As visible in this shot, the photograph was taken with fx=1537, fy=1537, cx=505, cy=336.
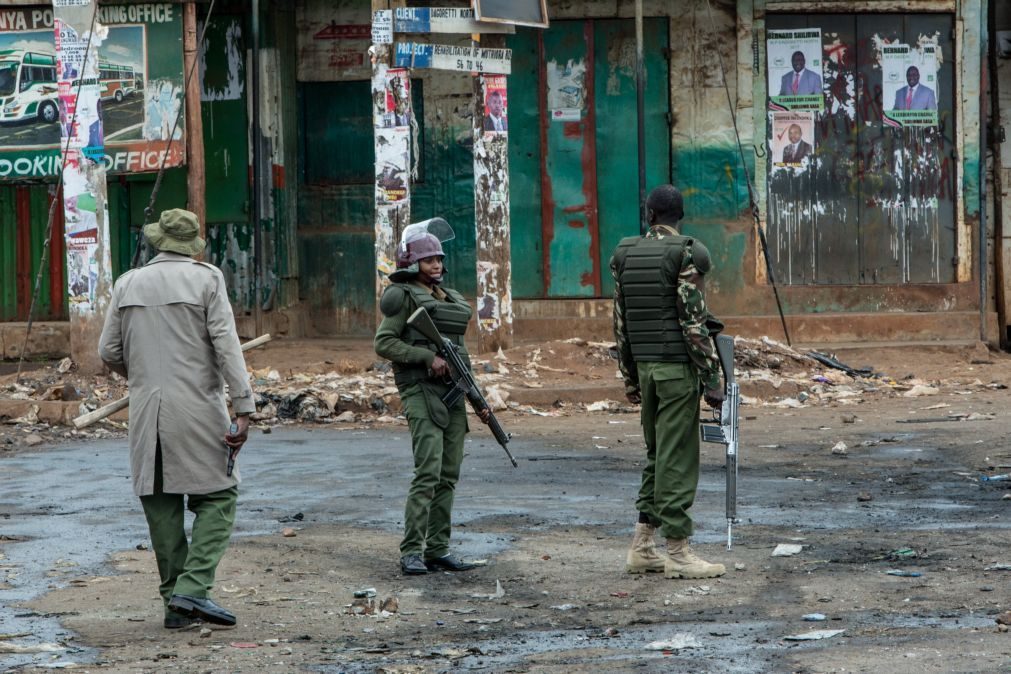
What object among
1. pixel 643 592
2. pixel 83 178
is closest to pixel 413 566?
pixel 643 592

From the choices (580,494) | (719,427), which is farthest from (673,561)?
(580,494)

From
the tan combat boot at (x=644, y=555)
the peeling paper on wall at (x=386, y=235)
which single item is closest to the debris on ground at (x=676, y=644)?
the tan combat boot at (x=644, y=555)

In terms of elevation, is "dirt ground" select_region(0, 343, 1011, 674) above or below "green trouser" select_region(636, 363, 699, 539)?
below

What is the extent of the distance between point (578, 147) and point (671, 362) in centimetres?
1021

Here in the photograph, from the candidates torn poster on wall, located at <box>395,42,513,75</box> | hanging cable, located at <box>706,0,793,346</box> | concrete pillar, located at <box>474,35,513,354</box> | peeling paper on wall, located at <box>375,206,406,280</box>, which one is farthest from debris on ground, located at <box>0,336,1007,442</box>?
torn poster on wall, located at <box>395,42,513,75</box>

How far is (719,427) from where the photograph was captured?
23.4ft

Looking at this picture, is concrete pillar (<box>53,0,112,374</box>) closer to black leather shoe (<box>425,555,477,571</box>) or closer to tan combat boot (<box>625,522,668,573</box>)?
black leather shoe (<box>425,555,477,571</box>)

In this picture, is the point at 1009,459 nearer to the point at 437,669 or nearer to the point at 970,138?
the point at 437,669

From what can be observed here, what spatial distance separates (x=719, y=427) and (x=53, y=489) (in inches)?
188

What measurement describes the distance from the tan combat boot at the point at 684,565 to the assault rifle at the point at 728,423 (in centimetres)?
41

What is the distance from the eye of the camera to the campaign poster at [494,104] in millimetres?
14859

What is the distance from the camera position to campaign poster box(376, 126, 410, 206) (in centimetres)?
1459

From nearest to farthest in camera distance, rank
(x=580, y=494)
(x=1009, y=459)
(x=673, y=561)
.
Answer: (x=673, y=561)
(x=580, y=494)
(x=1009, y=459)

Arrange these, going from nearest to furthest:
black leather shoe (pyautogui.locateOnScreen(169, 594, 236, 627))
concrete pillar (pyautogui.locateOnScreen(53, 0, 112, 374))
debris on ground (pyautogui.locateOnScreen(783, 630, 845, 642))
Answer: debris on ground (pyautogui.locateOnScreen(783, 630, 845, 642))
black leather shoe (pyautogui.locateOnScreen(169, 594, 236, 627))
concrete pillar (pyautogui.locateOnScreen(53, 0, 112, 374))
